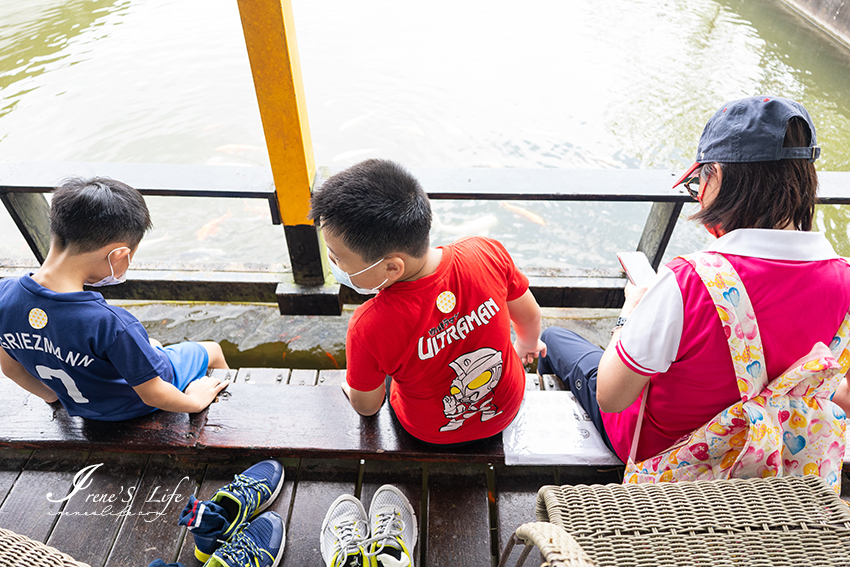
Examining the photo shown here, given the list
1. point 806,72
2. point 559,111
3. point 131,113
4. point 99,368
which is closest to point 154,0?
point 131,113

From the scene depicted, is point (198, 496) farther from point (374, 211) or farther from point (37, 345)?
point (374, 211)

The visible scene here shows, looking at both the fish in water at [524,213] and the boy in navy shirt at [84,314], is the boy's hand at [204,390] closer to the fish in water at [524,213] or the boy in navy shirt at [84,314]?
the boy in navy shirt at [84,314]

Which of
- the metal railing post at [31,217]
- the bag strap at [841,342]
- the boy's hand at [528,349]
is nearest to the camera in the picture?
the bag strap at [841,342]

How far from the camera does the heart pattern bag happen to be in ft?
3.57

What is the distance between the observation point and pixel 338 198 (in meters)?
1.18

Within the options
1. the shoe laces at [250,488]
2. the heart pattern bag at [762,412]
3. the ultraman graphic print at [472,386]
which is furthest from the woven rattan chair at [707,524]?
the shoe laces at [250,488]

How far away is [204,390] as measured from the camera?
1.88m

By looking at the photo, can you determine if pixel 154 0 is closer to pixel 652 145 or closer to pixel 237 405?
pixel 652 145

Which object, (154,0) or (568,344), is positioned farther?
(154,0)

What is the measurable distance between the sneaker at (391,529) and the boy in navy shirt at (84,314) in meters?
0.81

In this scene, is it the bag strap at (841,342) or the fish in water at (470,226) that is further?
the fish in water at (470,226)

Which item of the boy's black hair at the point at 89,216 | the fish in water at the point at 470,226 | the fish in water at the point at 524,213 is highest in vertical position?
the boy's black hair at the point at 89,216

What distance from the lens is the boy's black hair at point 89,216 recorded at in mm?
1429

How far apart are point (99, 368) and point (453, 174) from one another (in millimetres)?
1630
